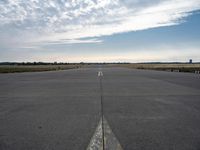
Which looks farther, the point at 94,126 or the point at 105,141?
the point at 94,126

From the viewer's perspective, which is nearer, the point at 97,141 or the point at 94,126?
the point at 97,141

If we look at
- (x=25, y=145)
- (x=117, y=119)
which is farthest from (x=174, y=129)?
(x=25, y=145)

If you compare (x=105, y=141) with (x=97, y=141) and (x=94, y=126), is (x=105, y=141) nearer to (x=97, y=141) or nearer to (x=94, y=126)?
(x=97, y=141)

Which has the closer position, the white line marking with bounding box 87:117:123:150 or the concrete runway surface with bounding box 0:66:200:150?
the white line marking with bounding box 87:117:123:150

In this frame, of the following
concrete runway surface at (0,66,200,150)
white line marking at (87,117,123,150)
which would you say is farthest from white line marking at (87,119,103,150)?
concrete runway surface at (0,66,200,150)

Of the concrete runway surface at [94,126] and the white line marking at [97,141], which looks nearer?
the white line marking at [97,141]

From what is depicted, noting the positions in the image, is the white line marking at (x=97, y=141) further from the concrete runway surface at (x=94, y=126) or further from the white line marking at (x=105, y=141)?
the concrete runway surface at (x=94, y=126)

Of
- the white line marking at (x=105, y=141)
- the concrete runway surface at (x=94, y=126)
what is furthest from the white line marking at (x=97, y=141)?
the concrete runway surface at (x=94, y=126)

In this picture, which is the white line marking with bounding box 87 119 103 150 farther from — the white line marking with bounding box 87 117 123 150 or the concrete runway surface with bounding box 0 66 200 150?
the concrete runway surface with bounding box 0 66 200 150

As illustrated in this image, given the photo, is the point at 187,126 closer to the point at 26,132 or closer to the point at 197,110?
the point at 197,110

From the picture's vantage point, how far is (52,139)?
5.03 meters

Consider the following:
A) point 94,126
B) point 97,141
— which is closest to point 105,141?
point 97,141

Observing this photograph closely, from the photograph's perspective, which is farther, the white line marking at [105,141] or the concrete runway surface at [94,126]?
the concrete runway surface at [94,126]

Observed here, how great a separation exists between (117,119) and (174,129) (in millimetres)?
1708
